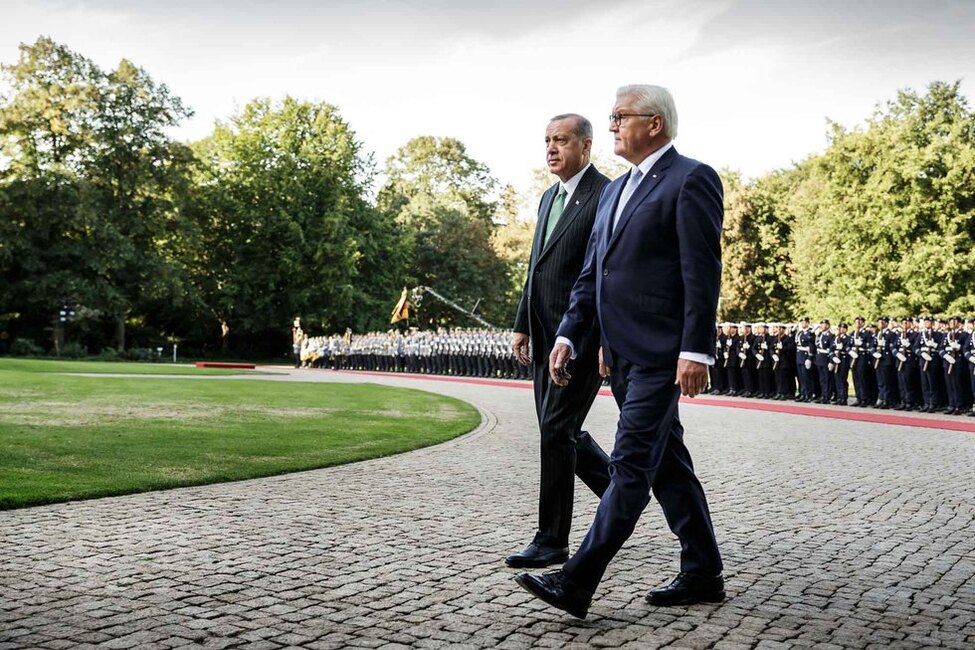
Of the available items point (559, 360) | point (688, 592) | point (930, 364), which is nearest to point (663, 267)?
point (559, 360)

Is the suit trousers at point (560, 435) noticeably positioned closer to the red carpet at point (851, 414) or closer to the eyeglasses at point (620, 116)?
the eyeglasses at point (620, 116)

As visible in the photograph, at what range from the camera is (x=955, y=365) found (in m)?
19.0

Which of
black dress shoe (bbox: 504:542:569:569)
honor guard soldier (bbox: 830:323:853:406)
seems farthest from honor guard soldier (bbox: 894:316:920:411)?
black dress shoe (bbox: 504:542:569:569)

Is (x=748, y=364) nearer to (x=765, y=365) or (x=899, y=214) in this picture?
(x=765, y=365)

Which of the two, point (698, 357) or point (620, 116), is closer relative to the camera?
point (698, 357)

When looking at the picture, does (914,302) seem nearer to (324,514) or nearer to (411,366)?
(411,366)

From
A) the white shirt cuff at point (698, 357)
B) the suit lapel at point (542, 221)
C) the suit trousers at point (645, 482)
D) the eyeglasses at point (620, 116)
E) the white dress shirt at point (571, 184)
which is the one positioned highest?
the eyeglasses at point (620, 116)

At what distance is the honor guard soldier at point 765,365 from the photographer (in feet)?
77.8

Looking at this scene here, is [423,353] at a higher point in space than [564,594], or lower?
higher

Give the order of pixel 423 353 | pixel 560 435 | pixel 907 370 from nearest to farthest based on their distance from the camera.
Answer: pixel 560 435
pixel 907 370
pixel 423 353

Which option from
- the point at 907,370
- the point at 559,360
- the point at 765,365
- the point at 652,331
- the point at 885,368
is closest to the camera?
the point at 652,331

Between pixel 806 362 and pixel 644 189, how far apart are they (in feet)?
63.6

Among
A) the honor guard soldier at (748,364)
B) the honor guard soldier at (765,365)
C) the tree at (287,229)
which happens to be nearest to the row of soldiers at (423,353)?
the tree at (287,229)

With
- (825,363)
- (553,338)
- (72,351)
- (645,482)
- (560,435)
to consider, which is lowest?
(645,482)
